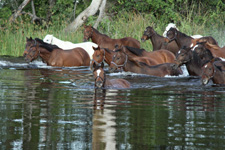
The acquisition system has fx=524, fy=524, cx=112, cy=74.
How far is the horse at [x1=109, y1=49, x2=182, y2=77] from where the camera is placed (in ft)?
45.2

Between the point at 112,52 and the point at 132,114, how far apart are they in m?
7.82

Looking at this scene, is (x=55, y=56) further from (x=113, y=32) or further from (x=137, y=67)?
(x=113, y=32)

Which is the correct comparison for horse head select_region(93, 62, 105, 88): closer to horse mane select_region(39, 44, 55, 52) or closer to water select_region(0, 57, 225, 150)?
water select_region(0, 57, 225, 150)

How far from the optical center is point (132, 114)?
23.3 ft

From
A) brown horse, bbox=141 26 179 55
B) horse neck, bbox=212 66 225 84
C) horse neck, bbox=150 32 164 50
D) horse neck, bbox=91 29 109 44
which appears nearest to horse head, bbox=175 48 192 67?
horse neck, bbox=212 66 225 84

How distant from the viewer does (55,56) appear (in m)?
17.8

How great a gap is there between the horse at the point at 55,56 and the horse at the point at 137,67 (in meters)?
4.23

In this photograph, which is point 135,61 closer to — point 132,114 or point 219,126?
point 132,114

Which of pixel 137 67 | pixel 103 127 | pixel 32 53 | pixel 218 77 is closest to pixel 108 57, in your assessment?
pixel 137 67

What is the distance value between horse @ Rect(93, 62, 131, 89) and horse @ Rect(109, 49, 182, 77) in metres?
2.55

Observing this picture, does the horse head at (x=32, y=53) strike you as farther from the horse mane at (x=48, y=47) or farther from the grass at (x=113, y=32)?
the grass at (x=113, y=32)

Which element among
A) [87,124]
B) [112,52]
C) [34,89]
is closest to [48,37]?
[112,52]

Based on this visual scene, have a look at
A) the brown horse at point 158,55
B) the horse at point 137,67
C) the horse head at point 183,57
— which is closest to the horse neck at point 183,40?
the brown horse at point 158,55

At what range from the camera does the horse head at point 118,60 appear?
1383 cm
